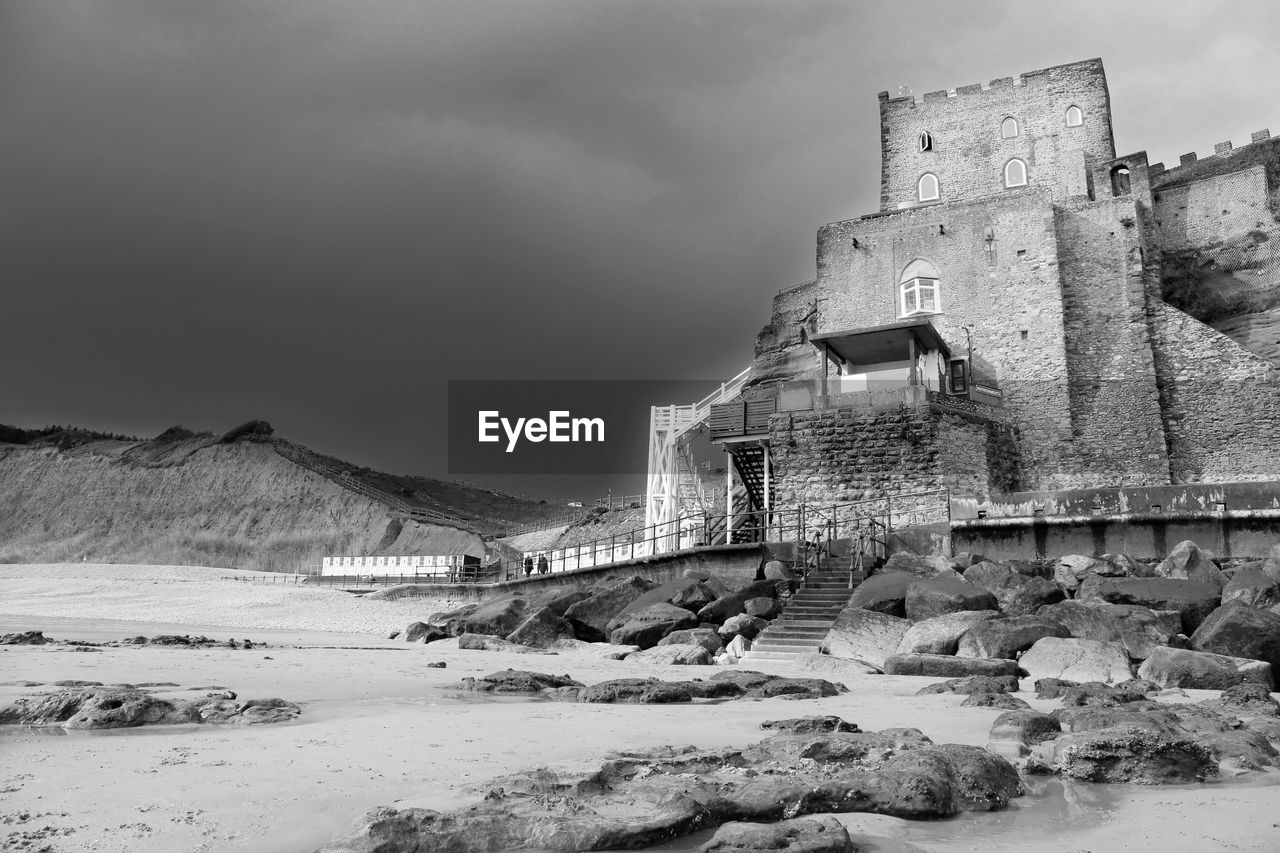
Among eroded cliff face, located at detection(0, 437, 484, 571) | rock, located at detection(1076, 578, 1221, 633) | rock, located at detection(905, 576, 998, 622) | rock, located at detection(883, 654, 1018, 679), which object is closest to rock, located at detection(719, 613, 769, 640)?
rock, located at detection(905, 576, 998, 622)

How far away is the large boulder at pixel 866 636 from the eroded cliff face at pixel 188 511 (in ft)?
114

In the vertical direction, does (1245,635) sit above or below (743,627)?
above

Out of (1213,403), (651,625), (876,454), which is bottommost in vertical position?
(651,625)

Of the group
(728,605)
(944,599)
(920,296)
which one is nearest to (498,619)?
(728,605)

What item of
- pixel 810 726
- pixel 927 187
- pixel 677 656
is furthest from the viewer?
pixel 927 187

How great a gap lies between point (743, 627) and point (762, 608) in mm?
901

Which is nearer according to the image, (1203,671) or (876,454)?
(1203,671)

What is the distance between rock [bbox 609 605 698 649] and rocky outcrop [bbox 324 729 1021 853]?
8750 millimetres

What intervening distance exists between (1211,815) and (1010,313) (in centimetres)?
2230

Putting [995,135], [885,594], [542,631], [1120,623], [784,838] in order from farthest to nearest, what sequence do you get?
[995,135], [542,631], [885,594], [1120,623], [784,838]

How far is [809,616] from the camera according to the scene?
12758mm

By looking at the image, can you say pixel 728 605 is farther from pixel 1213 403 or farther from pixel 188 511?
pixel 188 511

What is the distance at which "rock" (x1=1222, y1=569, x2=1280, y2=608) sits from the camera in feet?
35.8

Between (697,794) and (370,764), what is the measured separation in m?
1.41
